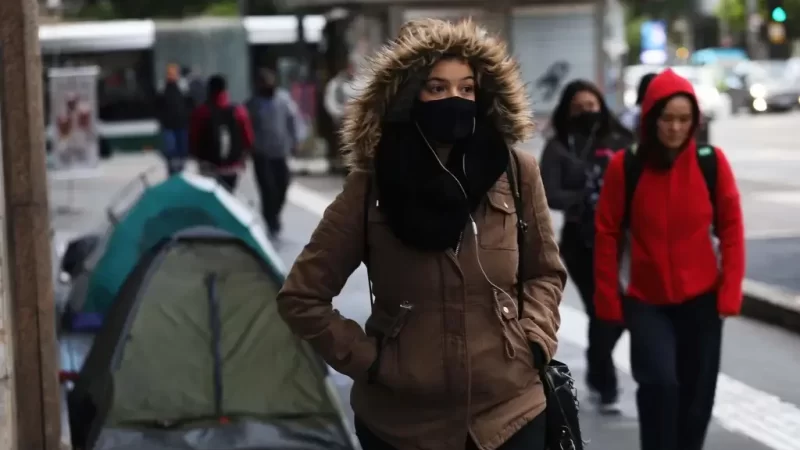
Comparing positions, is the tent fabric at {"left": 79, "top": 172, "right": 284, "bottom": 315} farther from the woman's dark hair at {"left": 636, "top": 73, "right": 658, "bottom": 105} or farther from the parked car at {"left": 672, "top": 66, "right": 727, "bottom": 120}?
the parked car at {"left": 672, "top": 66, "right": 727, "bottom": 120}

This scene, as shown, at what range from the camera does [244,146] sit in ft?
47.9

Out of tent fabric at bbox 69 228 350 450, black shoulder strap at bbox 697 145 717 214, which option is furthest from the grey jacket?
black shoulder strap at bbox 697 145 717 214

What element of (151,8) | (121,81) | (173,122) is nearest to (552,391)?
(173,122)

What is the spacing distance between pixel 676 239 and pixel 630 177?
29cm

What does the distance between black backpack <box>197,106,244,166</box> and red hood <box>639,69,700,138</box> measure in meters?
9.27

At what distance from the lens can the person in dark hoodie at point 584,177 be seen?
24.2 feet

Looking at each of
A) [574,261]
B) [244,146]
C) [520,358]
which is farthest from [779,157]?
[520,358]

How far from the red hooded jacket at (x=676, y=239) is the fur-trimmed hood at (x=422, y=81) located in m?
1.85

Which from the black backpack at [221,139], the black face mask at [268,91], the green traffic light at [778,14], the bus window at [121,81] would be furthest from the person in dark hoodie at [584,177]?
the bus window at [121,81]

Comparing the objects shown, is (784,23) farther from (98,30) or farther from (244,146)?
(98,30)

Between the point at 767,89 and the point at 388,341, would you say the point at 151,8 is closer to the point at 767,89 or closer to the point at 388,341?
the point at 767,89

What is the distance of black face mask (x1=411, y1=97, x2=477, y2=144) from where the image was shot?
137 inches

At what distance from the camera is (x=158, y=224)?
8.91 m

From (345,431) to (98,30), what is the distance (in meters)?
30.0
